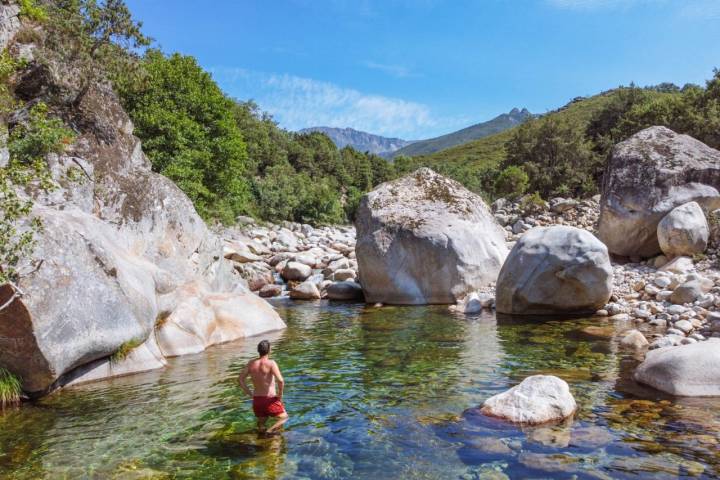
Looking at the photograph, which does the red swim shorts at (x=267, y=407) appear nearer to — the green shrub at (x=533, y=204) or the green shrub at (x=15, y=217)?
the green shrub at (x=15, y=217)

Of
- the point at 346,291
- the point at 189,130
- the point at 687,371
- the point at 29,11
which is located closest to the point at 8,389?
the point at 687,371

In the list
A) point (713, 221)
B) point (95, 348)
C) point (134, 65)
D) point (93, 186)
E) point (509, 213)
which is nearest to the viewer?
point (95, 348)

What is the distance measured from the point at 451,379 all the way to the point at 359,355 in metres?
3.41

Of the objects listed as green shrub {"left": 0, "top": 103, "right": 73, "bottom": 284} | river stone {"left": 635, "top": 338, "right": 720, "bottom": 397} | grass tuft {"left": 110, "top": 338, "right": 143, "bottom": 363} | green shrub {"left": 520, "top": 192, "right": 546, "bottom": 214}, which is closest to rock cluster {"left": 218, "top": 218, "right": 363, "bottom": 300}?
grass tuft {"left": 110, "top": 338, "right": 143, "bottom": 363}

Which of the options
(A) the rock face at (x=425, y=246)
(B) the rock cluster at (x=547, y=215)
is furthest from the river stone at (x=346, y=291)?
→ (B) the rock cluster at (x=547, y=215)

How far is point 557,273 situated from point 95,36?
2804 centimetres

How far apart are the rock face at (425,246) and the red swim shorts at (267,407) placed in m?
14.6

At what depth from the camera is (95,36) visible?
29.8 meters

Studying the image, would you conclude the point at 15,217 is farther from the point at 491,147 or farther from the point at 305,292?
the point at 491,147

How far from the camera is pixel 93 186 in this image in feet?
55.2

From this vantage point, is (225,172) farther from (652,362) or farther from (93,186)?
(652,362)

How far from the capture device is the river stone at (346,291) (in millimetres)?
26250

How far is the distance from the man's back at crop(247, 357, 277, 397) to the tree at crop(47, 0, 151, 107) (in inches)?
791

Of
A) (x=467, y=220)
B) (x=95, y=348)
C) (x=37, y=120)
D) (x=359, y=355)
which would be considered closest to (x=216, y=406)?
(x=95, y=348)
